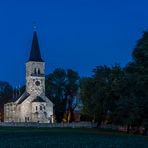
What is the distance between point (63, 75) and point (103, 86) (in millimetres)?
47934

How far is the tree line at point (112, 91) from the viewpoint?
56375 mm

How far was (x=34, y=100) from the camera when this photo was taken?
124 meters

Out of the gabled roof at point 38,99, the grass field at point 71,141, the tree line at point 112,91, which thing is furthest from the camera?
the gabled roof at point 38,99

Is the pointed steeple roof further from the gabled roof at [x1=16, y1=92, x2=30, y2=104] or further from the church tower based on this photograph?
the gabled roof at [x1=16, y1=92, x2=30, y2=104]

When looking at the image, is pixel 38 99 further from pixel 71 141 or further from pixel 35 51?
pixel 71 141

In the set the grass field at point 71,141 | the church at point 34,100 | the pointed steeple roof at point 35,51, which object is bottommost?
the grass field at point 71,141

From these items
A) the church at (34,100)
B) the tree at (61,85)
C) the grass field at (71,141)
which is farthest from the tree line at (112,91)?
the grass field at (71,141)

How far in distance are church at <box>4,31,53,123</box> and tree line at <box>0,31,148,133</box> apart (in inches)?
215

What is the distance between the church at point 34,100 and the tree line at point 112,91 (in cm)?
547

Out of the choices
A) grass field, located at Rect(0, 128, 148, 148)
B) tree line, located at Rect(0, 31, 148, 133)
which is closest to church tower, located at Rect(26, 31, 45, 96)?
tree line, located at Rect(0, 31, 148, 133)

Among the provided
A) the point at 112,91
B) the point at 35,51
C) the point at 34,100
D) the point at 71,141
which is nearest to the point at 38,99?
the point at 34,100

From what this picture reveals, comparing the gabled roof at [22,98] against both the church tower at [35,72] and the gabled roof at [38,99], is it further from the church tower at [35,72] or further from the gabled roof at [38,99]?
the gabled roof at [38,99]

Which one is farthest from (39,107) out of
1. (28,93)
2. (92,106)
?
(92,106)

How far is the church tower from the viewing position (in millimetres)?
126312
